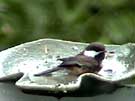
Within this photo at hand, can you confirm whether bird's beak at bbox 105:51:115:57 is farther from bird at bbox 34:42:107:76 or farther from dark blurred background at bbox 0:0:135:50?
dark blurred background at bbox 0:0:135:50

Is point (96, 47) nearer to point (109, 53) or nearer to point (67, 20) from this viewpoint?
point (109, 53)

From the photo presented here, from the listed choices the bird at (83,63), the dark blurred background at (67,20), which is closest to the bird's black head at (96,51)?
the bird at (83,63)

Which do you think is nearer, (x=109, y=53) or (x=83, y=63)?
(x=83, y=63)

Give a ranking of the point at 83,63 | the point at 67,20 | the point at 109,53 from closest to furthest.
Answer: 1. the point at 83,63
2. the point at 109,53
3. the point at 67,20

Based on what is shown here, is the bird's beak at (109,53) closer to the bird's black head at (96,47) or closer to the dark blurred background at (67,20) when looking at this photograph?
the bird's black head at (96,47)

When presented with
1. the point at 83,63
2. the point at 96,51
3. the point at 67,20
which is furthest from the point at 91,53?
the point at 67,20

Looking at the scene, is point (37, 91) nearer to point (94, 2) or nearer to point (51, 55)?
point (51, 55)

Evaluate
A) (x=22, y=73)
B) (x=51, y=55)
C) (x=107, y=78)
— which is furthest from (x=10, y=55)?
(x=107, y=78)
